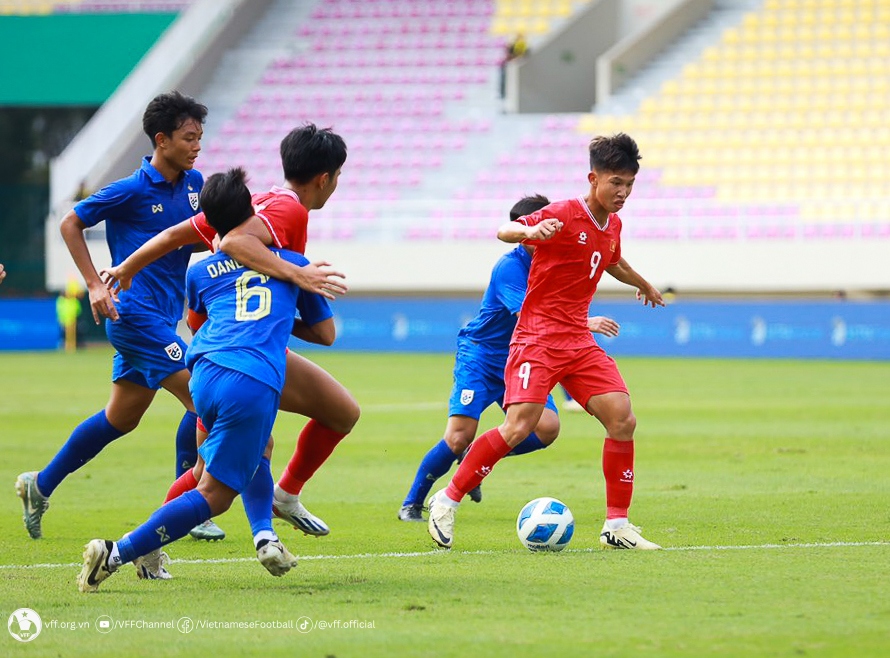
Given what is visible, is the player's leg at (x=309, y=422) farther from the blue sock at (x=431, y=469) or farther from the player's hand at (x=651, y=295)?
the player's hand at (x=651, y=295)

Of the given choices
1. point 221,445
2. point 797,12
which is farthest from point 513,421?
point 797,12

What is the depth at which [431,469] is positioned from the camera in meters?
8.60

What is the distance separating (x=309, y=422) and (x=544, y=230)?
1.38 metres

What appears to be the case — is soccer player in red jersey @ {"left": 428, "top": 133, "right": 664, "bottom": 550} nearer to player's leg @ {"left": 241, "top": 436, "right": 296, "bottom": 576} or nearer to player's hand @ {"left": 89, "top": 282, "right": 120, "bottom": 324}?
player's leg @ {"left": 241, "top": 436, "right": 296, "bottom": 576}

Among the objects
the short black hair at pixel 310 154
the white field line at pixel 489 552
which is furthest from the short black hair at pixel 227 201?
the white field line at pixel 489 552

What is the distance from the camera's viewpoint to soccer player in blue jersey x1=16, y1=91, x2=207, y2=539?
7.47 meters

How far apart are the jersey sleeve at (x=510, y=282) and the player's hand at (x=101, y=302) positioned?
216cm

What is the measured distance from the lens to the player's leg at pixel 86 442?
7.75 metres

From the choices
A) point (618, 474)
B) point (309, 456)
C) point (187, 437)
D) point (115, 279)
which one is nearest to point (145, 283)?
point (115, 279)

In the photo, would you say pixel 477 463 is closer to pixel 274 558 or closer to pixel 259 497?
pixel 259 497

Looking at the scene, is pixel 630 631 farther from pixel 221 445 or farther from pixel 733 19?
pixel 733 19

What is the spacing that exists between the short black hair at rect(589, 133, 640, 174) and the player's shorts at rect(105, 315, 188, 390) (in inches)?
90.2

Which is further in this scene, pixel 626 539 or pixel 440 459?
pixel 440 459

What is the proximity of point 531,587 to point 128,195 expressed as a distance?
122 inches
